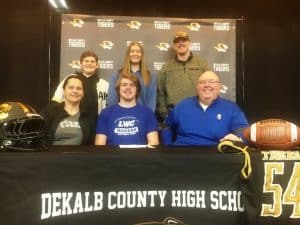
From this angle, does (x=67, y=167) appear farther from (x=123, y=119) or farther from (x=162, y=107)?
(x=162, y=107)

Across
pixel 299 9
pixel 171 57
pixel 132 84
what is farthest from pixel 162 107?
pixel 299 9

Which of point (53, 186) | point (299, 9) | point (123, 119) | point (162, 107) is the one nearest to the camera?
point (53, 186)

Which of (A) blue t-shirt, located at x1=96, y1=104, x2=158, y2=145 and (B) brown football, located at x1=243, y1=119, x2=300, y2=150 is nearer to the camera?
(B) brown football, located at x1=243, y1=119, x2=300, y2=150

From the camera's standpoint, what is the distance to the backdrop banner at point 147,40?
4559 millimetres

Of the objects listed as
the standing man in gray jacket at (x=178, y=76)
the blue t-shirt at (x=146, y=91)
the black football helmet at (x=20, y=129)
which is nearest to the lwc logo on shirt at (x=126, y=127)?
the blue t-shirt at (x=146, y=91)

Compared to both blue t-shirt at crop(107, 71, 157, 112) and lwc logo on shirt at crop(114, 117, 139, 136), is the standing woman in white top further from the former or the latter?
lwc logo on shirt at crop(114, 117, 139, 136)

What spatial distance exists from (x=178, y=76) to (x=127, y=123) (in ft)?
4.03

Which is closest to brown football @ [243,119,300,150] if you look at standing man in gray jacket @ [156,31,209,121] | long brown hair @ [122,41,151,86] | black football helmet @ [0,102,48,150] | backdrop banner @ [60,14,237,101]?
black football helmet @ [0,102,48,150]

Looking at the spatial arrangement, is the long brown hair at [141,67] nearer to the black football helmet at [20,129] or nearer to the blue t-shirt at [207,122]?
the blue t-shirt at [207,122]

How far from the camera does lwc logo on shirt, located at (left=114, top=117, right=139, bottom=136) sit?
11.0 ft

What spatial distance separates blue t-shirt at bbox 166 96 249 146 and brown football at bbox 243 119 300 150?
113cm

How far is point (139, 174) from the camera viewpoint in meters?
1.91

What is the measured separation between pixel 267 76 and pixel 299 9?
0.79 m

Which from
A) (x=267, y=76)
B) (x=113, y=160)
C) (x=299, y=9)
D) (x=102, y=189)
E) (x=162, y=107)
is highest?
(x=299, y=9)
